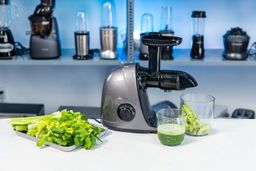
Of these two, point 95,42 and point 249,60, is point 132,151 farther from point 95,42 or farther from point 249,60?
point 95,42

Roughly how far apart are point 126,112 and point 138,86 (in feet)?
0.33

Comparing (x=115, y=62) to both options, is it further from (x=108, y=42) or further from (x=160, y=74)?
(x=160, y=74)

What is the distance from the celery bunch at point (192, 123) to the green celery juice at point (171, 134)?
58 millimetres

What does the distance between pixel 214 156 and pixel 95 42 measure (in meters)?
1.51

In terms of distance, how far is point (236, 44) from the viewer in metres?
2.22

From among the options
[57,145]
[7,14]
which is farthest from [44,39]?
[57,145]

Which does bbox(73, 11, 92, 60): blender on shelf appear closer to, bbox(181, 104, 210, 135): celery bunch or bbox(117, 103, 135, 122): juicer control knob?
bbox(117, 103, 135, 122): juicer control knob

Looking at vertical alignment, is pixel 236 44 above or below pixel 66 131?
above

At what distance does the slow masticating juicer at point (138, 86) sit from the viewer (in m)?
1.39

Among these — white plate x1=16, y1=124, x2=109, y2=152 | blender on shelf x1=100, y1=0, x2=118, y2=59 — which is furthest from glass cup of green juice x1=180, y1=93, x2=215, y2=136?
blender on shelf x1=100, y1=0, x2=118, y2=59

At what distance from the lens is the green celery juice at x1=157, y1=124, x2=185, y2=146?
4.13ft

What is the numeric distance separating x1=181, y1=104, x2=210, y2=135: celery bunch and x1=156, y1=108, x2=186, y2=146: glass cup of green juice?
0.03m

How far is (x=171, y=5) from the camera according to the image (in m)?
2.47

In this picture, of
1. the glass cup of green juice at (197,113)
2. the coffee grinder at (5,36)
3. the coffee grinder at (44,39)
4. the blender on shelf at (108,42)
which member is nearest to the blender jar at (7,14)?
the coffee grinder at (5,36)
